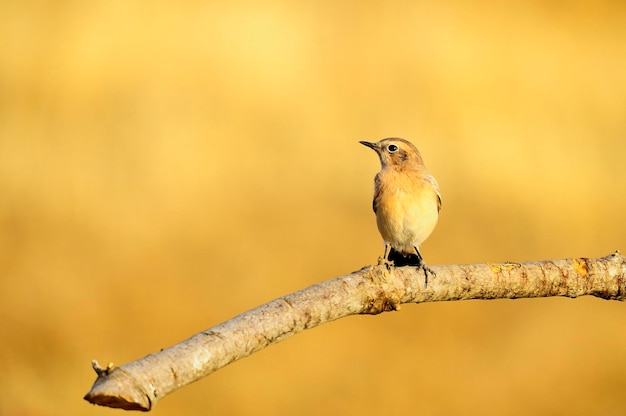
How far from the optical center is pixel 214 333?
284cm

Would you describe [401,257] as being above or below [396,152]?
below

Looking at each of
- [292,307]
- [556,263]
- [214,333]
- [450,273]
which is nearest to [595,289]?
[556,263]

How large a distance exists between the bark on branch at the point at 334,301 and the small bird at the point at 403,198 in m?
1.33

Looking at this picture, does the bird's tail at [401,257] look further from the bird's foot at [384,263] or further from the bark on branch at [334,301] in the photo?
the bird's foot at [384,263]

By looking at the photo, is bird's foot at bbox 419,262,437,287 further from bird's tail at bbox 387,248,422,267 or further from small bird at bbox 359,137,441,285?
bird's tail at bbox 387,248,422,267

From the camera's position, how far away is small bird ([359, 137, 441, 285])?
5.35 meters

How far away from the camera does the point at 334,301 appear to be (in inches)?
132

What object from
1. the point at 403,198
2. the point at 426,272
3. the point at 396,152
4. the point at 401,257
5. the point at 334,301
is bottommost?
the point at 334,301

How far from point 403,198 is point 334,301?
2161mm

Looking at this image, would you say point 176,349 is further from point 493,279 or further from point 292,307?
point 493,279

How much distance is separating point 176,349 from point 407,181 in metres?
3.06

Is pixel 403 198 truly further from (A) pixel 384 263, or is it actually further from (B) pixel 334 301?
(B) pixel 334 301

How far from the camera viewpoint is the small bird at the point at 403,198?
5.35 meters

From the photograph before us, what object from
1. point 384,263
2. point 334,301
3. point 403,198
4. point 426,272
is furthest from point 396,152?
point 334,301
